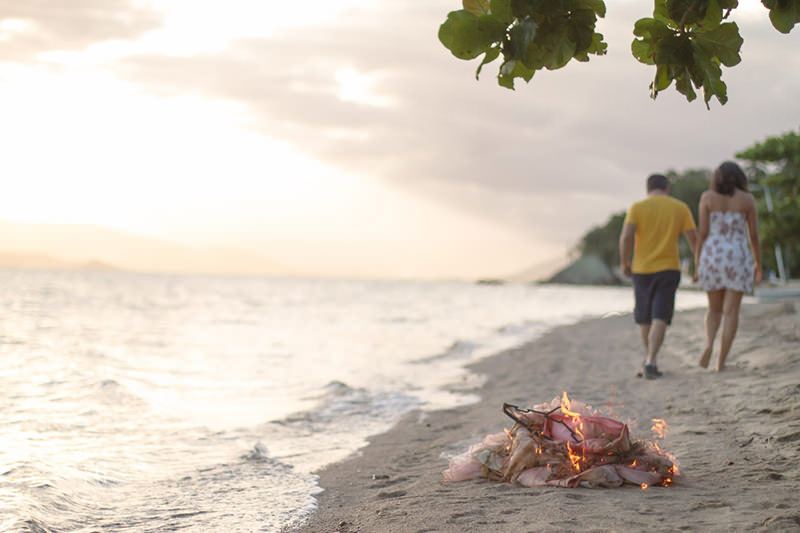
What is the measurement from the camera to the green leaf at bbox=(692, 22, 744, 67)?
2.27 meters

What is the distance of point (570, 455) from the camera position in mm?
3588

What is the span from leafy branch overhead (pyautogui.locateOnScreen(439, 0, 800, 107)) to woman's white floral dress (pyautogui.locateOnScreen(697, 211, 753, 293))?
5.01 metres

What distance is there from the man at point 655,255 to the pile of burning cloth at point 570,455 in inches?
144

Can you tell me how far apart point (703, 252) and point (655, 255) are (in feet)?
1.64

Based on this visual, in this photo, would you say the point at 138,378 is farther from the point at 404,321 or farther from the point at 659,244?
the point at 404,321

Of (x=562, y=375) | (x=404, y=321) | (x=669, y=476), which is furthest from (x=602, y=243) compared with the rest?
(x=669, y=476)

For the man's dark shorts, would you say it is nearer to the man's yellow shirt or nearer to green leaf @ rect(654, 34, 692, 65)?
the man's yellow shirt

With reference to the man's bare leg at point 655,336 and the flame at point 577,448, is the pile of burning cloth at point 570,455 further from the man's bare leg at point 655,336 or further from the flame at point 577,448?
the man's bare leg at point 655,336

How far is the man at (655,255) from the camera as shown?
7.09 metres

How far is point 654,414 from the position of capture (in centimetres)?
546

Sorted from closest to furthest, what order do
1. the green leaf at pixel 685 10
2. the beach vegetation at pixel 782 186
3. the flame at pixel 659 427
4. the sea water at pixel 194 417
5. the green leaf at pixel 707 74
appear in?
the green leaf at pixel 685 10 < the green leaf at pixel 707 74 < the sea water at pixel 194 417 < the flame at pixel 659 427 < the beach vegetation at pixel 782 186

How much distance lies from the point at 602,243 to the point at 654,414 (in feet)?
242

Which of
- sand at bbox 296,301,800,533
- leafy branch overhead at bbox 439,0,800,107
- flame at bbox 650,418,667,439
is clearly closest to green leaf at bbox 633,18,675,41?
leafy branch overhead at bbox 439,0,800,107

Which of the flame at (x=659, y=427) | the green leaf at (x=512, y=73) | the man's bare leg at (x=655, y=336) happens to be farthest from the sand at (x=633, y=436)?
the green leaf at (x=512, y=73)
